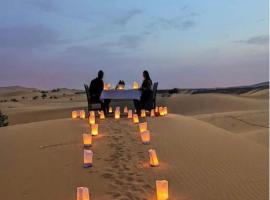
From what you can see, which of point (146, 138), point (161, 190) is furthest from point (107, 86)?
point (161, 190)

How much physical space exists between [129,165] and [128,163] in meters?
0.11

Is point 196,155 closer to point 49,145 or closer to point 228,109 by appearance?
point 49,145

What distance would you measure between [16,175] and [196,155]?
309cm

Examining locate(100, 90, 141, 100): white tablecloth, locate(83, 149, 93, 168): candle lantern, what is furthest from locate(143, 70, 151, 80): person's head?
locate(83, 149, 93, 168): candle lantern

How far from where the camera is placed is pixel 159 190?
528cm

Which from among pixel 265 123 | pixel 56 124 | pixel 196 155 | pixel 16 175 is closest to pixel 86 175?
pixel 16 175

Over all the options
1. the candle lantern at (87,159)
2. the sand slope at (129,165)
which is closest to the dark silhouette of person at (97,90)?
the sand slope at (129,165)

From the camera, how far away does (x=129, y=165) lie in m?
6.67

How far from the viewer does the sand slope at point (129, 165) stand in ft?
18.9

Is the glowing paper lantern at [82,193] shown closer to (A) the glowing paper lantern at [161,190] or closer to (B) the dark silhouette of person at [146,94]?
(A) the glowing paper lantern at [161,190]

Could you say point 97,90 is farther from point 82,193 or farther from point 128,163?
point 82,193

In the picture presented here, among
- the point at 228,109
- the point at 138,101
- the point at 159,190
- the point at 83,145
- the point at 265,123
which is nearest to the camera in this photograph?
the point at 159,190

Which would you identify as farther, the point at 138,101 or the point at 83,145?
the point at 138,101

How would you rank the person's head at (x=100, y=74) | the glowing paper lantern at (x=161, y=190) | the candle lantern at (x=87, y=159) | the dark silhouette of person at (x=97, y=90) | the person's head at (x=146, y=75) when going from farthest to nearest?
1. the dark silhouette of person at (x=97, y=90)
2. the person's head at (x=100, y=74)
3. the person's head at (x=146, y=75)
4. the candle lantern at (x=87, y=159)
5. the glowing paper lantern at (x=161, y=190)
